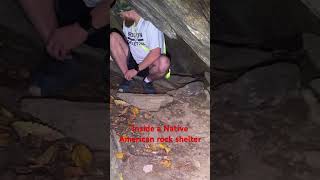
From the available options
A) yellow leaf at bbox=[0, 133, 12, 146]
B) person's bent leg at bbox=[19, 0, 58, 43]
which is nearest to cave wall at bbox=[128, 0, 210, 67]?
person's bent leg at bbox=[19, 0, 58, 43]

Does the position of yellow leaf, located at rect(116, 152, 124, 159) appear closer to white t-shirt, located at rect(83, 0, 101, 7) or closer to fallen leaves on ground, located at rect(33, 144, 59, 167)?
fallen leaves on ground, located at rect(33, 144, 59, 167)

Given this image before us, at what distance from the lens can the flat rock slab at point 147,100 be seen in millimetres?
2510

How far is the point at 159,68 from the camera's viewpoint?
98.0 inches

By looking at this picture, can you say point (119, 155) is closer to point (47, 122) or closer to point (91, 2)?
point (47, 122)

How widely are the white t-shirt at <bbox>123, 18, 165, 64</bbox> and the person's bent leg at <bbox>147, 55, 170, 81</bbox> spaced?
5 centimetres

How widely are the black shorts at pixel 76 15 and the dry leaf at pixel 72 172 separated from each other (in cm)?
68

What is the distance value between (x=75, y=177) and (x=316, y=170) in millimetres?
1324

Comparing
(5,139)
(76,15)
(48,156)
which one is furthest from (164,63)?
(5,139)

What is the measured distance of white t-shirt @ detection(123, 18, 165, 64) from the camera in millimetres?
2455

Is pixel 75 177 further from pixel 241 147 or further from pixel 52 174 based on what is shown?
pixel 241 147

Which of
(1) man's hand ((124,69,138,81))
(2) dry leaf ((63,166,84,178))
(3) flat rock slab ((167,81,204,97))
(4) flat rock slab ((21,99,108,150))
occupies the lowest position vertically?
(2) dry leaf ((63,166,84,178))

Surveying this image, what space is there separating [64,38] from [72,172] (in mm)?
726

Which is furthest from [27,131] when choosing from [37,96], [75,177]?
[75,177]

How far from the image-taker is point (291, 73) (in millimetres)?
2779
